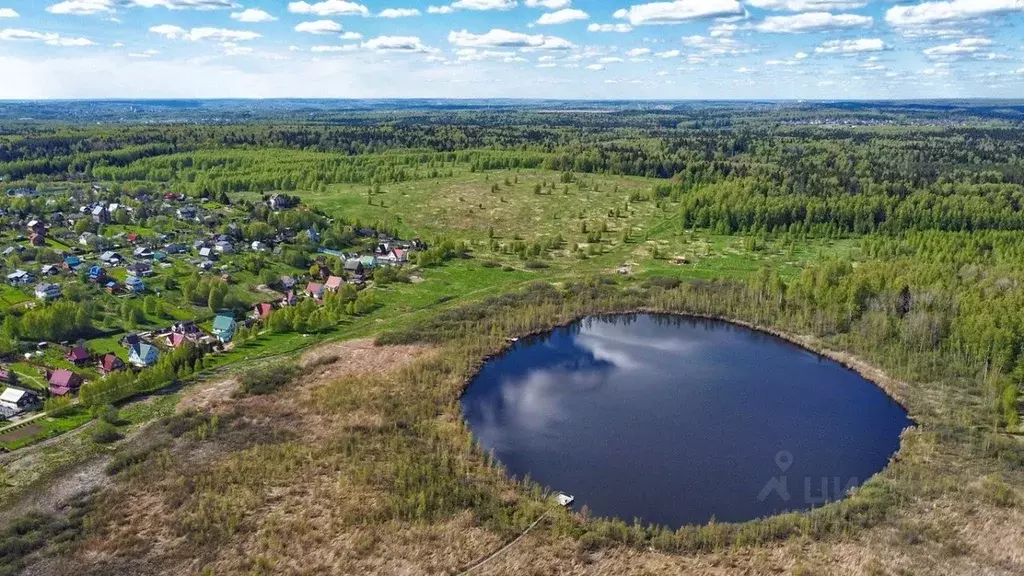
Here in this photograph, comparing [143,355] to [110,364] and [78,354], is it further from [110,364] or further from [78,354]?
[78,354]

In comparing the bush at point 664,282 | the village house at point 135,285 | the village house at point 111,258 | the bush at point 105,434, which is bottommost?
the bush at point 105,434

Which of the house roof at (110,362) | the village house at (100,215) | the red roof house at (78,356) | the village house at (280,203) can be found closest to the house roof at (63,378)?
the house roof at (110,362)

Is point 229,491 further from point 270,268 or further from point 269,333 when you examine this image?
point 270,268

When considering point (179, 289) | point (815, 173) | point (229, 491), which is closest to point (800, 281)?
point (229, 491)

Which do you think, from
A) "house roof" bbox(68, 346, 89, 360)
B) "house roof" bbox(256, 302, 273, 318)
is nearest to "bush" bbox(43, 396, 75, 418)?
"house roof" bbox(68, 346, 89, 360)

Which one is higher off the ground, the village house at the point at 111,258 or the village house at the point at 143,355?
the village house at the point at 111,258

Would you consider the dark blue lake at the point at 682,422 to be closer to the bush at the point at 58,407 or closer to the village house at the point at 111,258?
the bush at the point at 58,407
